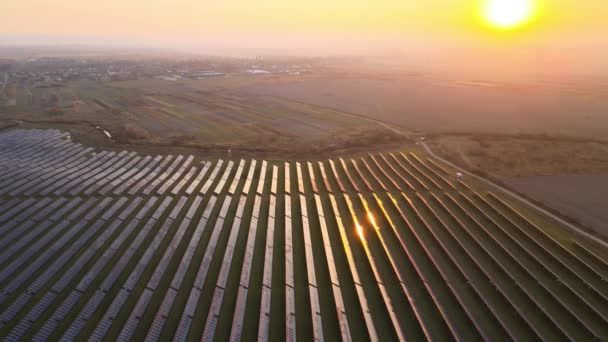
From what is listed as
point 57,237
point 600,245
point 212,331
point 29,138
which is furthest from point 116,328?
point 29,138

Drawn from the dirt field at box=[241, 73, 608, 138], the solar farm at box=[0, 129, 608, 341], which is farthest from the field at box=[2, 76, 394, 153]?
the solar farm at box=[0, 129, 608, 341]

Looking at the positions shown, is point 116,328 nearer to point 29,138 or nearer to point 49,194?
point 49,194

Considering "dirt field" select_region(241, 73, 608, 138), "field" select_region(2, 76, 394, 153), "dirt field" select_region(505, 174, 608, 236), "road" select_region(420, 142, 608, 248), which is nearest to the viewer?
"road" select_region(420, 142, 608, 248)

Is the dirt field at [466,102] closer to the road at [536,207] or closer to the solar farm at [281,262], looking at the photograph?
the road at [536,207]

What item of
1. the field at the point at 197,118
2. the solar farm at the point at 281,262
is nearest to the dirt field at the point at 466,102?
the field at the point at 197,118

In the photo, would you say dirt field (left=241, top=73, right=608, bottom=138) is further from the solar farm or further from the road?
the solar farm

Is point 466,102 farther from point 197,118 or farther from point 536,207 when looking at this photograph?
point 197,118
